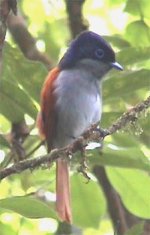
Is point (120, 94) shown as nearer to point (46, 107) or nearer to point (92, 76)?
point (46, 107)

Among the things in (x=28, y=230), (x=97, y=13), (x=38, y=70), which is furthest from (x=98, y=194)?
(x=97, y=13)

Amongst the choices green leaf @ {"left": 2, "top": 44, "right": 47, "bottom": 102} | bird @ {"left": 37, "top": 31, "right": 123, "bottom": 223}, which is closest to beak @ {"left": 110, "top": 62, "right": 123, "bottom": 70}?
bird @ {"left": 37, "top": 31, "right": 123, "bottom": 223}

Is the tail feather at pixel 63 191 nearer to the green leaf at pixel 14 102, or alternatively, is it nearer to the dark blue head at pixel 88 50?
the green leaf at pixel 14 102

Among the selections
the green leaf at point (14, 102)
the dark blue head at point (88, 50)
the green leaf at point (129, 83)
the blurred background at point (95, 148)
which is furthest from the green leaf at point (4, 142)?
the dark blue head at point (88, 50)

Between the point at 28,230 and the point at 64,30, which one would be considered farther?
the point at 64,30

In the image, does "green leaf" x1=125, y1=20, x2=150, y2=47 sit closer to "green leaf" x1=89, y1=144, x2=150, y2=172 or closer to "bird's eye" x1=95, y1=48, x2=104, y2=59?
"bird's eye" x1=95, y1=48, x2=104, y2=59

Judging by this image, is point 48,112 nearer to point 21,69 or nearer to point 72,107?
point 72,107
